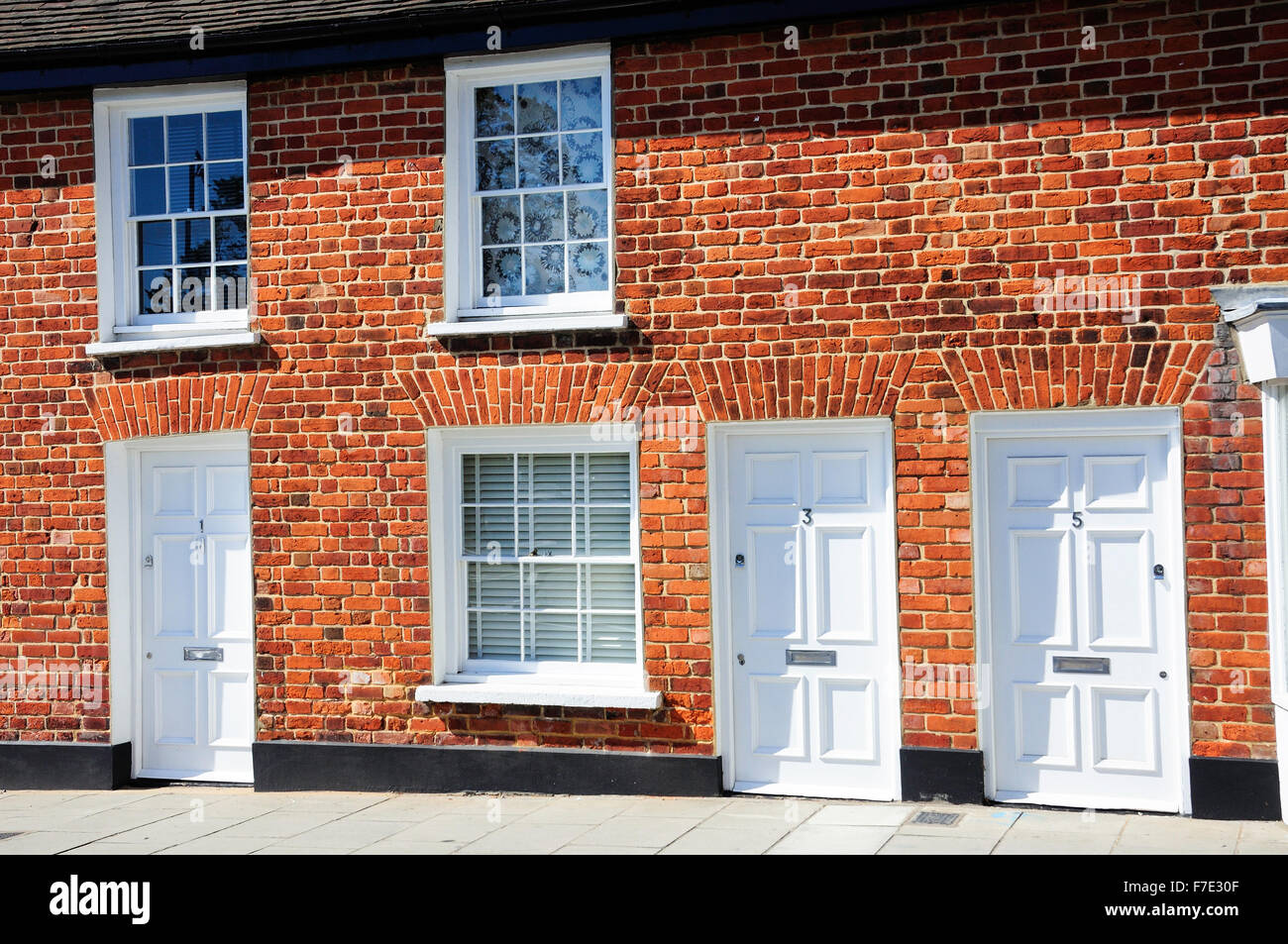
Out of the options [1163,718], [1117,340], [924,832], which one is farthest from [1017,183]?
[924,832]

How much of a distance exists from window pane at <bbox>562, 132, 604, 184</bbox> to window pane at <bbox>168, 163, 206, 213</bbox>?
2.72 m

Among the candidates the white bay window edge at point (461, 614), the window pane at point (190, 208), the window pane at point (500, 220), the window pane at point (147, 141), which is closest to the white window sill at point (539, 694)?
the white bay window edge at point (461, 614)

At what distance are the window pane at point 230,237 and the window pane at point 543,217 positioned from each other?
2121mm

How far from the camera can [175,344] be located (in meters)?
9.06

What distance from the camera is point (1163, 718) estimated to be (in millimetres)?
7621

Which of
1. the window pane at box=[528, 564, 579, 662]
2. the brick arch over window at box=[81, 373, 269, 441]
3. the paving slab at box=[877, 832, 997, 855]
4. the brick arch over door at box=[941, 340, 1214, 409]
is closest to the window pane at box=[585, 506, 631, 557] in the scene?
the window pane at box=[528, 564, 579, 662]

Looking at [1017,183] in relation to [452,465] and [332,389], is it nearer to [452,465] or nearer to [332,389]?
[452,465]

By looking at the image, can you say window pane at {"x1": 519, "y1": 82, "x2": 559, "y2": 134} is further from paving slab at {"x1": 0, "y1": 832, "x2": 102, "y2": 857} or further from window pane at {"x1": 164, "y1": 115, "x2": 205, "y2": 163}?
paving slab at {"x1": 0, "y1": 832, "x2": 102, "y2": 857}

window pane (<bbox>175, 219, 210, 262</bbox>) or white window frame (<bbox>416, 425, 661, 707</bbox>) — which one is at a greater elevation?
window pane (<bbox>175, 219, 210, 262</bbox>)

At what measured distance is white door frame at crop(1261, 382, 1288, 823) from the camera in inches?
283

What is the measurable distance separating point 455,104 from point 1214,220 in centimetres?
487

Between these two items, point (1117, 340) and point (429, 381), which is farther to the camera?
point (429, 381)

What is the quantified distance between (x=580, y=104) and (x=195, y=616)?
181 inches

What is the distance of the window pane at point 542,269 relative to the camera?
8.76 meters
